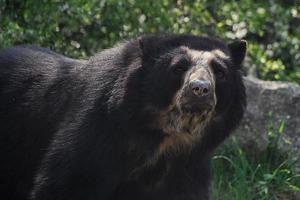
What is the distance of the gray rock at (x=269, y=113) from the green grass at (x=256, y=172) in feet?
0.38

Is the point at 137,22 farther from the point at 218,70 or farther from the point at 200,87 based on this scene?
the point at 200,87

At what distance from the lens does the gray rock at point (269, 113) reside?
902 cm

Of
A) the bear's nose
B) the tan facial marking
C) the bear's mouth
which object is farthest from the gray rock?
the bear's nose

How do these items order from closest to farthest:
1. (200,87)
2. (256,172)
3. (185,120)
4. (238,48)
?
1. (200,87)
2. (185,120)
3. (238,48)
4. (256,172)

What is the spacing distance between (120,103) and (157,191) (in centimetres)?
76

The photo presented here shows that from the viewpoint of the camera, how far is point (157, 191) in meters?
6.98

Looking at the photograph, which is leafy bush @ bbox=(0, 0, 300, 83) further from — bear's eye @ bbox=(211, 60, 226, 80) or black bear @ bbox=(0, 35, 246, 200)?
bear's eye @ bbox=(211, 60, 226, 80)

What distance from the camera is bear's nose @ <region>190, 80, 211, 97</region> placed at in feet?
20.6

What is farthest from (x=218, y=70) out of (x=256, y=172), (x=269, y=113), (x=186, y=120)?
(x=269, y=113)

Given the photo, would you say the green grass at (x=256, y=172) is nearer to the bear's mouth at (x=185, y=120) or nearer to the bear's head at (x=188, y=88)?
the bear's head at (x=188, y=88)

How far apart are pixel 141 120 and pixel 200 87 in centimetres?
67

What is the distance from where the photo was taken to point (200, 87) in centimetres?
626

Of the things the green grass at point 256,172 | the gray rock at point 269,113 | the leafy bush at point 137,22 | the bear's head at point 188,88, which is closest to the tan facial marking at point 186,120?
the bear's head at point 188,88

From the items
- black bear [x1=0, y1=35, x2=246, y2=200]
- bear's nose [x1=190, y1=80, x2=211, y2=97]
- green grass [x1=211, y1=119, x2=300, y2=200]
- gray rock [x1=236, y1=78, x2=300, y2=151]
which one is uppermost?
bear's nose [x1=190, y1=80, x2=211, y2=97]
